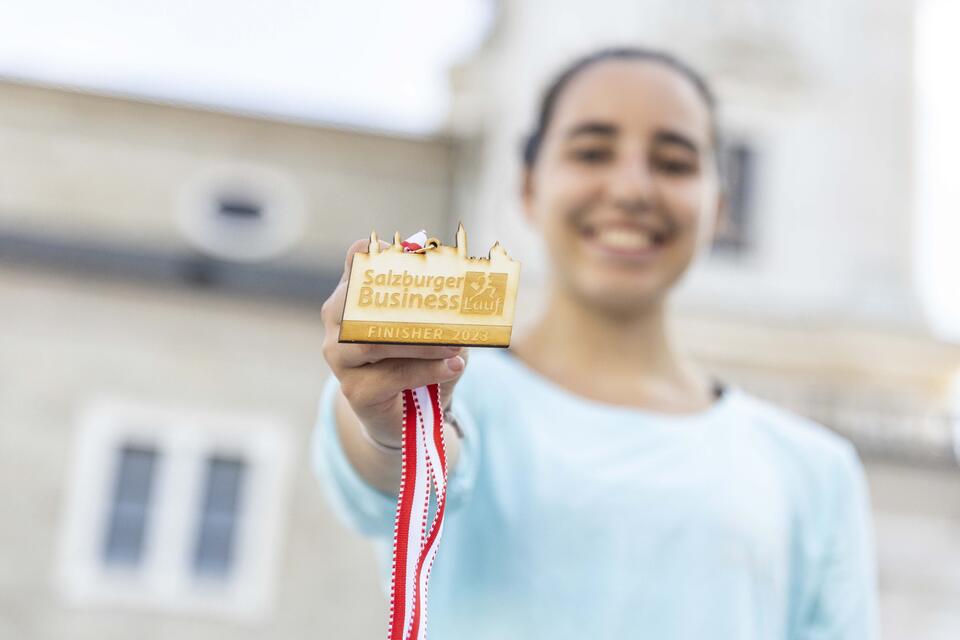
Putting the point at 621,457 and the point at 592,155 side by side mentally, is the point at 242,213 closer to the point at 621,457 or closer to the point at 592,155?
the point at 592,155

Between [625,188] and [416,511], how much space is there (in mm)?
667

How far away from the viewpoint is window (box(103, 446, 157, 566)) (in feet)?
25.4

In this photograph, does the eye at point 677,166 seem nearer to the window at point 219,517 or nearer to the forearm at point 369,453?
the forearm at point 369,453

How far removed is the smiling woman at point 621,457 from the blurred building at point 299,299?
6537 millimetres

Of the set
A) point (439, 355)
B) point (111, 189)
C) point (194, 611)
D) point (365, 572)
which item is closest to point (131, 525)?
point (194, 611)

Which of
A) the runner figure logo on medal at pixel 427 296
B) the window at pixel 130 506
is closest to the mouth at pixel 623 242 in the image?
the runner figure logo on medal at pixel 427 296

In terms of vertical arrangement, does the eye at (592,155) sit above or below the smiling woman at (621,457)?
above

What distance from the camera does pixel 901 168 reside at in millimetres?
9328

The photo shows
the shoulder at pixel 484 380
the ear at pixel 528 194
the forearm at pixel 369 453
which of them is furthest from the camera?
the ear at pixel 528 194

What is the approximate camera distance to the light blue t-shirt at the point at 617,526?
1280 mm

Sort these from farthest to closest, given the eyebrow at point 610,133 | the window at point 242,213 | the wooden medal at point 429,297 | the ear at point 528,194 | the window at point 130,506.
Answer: the window at point 242,213
the window at point 130,506
the ear at point 528,194
the eyebrow at point 610,133
the wooden medal at point 429,297

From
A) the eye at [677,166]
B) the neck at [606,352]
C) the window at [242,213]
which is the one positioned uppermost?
the window at [242,213]

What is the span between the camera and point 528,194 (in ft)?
5.50

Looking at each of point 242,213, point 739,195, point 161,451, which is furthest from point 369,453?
point 242,213
